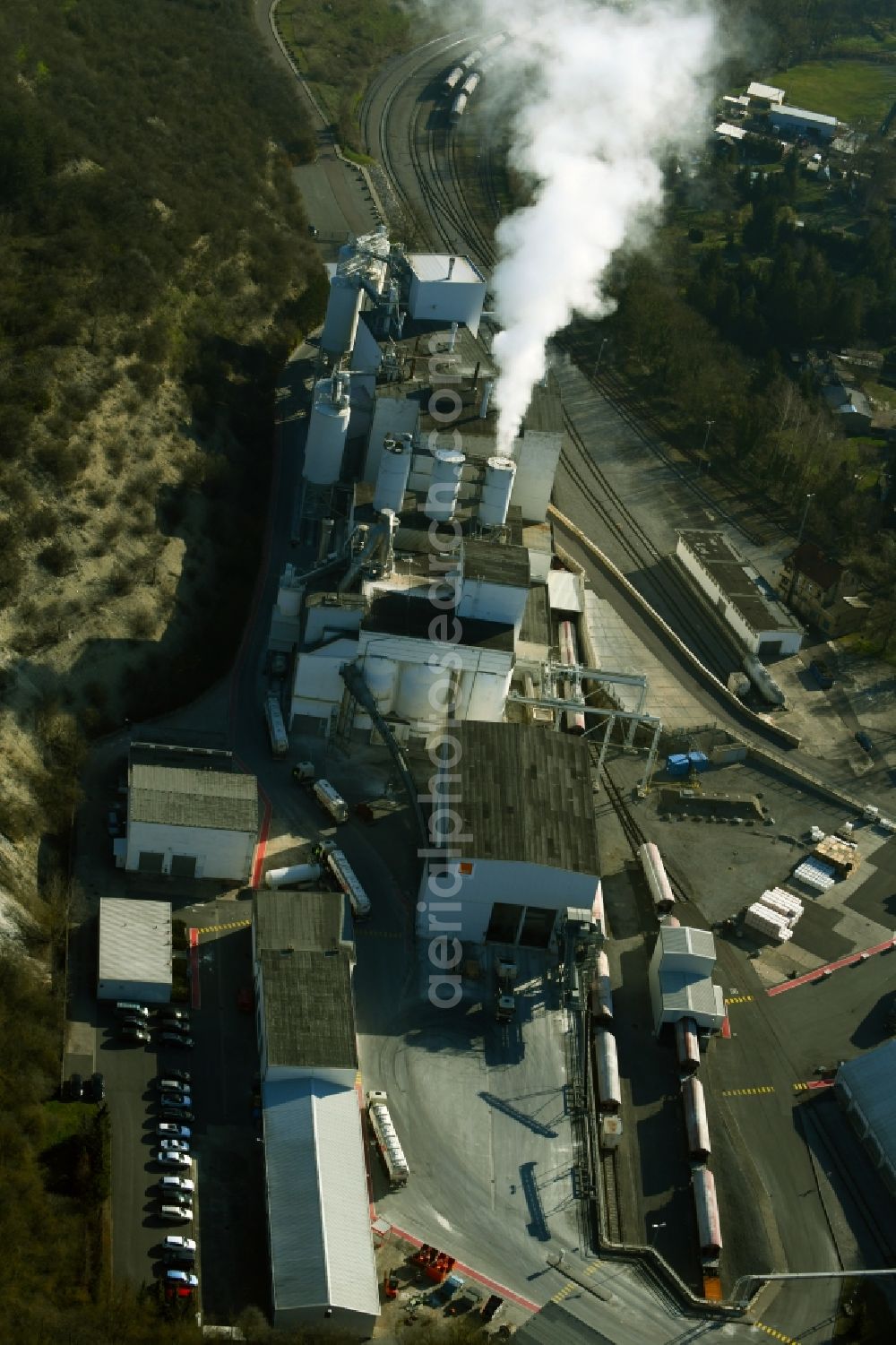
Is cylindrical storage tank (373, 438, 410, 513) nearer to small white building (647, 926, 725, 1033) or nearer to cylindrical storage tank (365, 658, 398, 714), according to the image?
cylindrical storage tank (365, 658, 398, 714)

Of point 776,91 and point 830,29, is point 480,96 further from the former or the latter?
point 830,29

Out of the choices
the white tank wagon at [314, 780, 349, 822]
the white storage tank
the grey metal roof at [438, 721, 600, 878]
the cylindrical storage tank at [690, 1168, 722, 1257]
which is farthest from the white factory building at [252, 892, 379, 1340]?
the white storage tank

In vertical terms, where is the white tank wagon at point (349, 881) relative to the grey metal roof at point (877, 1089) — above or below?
above

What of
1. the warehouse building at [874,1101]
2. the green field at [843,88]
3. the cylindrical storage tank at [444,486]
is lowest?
the warehouse building at [874,1101]

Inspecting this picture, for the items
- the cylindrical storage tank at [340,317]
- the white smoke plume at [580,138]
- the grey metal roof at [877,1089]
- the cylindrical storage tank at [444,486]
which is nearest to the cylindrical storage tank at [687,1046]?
the grey metal roof at [877,1089]

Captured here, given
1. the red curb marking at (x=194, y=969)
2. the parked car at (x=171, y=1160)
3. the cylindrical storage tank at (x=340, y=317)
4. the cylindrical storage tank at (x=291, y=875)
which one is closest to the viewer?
the parked car at (x=171, y=1160)

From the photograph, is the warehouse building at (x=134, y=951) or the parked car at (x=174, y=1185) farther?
the warehouse building at (x=134, y=951)

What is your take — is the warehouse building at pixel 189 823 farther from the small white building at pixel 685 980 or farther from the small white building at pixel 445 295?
the small white building at pixel 445 295
